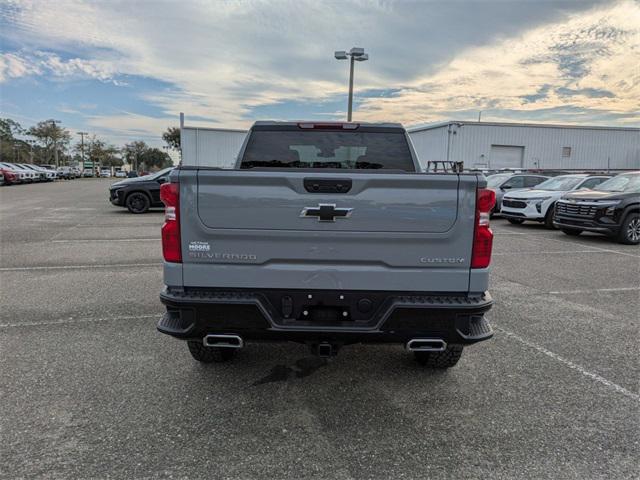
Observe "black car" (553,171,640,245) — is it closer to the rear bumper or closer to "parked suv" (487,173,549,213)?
"parked suv" (487,173,549,213)

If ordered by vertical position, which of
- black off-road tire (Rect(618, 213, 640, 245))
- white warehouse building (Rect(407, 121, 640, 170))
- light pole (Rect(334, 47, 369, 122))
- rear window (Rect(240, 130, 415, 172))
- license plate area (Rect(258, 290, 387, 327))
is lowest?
→ black off-road tire (Rect(618, 213, 640, 245))

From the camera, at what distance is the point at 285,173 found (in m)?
2.85

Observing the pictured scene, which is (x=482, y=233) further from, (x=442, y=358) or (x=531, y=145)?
(x=531, y=145)

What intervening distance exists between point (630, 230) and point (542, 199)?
3003 millimetres

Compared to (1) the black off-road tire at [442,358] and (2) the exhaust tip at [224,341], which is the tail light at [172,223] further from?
(1) the black off-road tire at [442,358]

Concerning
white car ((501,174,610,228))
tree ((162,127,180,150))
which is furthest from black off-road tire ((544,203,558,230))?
tree ((162,127,180,150))

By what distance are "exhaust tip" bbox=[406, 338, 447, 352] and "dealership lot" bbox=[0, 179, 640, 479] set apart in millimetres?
550

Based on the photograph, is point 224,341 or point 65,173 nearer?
point 224,341

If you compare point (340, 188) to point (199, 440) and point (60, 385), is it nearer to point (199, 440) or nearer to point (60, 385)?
point (199, 440)

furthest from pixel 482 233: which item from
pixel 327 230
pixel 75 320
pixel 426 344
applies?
pixel 75 320

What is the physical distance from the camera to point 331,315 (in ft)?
9.68

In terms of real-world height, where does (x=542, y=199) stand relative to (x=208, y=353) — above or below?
above

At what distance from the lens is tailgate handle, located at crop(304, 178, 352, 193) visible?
283 cm

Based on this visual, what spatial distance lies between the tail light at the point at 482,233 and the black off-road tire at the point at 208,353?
2040 millimetres
